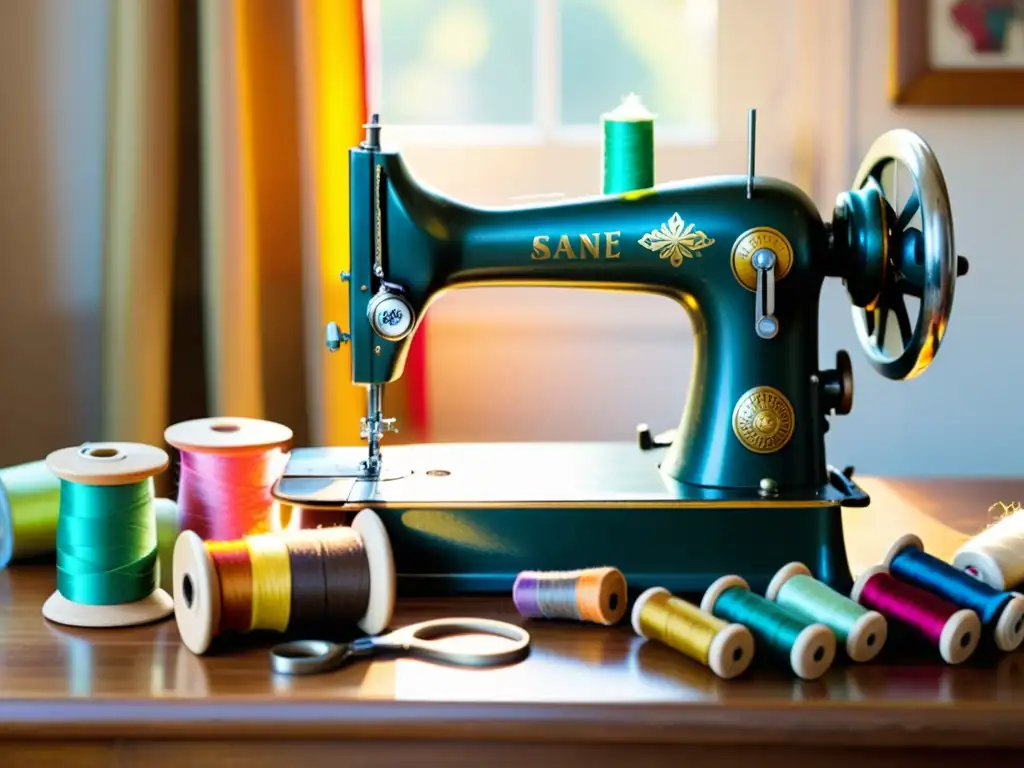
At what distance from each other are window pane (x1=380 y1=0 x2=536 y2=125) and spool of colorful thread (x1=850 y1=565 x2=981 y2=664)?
1080 mm

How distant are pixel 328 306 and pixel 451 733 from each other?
917mm

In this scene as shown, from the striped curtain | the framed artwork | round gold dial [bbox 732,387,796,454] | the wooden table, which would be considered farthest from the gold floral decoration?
the framed artwork

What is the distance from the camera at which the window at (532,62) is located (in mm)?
2070

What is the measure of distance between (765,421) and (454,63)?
3.18ft

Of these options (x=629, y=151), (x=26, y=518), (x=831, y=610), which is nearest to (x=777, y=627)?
(x=831, y=610)

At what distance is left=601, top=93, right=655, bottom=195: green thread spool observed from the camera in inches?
54.5

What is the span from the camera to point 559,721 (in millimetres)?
1054

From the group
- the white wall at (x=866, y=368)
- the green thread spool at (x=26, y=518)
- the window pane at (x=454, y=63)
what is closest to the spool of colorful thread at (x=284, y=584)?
the green thread spool at (x=26, y=518)

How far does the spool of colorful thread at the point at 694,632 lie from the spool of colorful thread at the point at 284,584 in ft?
0.72

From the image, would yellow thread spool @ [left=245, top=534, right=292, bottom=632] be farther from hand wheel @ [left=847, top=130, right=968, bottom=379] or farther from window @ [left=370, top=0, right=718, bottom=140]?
window @ [left=370, top=0, right=718, bottom=140]

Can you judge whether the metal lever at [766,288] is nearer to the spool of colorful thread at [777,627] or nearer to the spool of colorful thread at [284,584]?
the spool of colorful thread at [777,627]

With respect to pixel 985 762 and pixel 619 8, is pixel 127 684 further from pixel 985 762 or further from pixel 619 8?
pixel 619 8

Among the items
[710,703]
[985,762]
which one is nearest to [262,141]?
[710,703]

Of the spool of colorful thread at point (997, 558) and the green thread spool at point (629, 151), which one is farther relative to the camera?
the green thread spool at point (629, 151)
